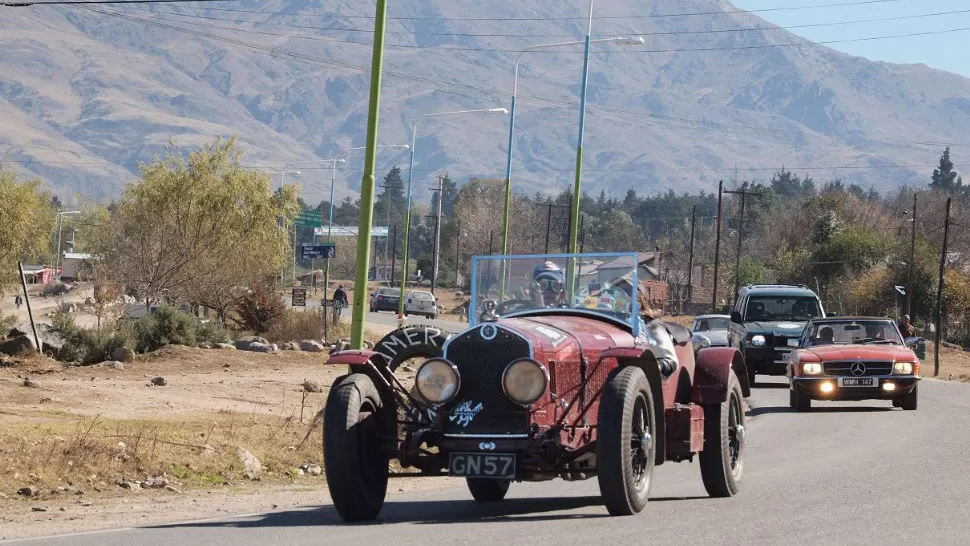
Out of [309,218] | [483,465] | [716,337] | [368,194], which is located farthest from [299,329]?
[483,465]

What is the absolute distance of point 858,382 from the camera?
77.3 ft

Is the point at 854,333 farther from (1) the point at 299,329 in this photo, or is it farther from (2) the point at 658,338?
(1) the point at 299,329

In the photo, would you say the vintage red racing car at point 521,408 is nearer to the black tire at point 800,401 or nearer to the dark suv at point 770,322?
the black tire at point 800,401

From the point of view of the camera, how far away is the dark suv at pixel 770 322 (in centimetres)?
3072

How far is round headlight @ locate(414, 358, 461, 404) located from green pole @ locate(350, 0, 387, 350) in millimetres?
7252

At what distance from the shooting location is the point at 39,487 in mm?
13266

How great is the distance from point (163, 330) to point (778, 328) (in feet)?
50.9

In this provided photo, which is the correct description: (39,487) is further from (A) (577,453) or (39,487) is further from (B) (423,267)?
(B) (423,267)

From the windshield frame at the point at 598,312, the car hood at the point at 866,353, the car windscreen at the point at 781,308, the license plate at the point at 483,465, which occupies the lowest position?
the license plate at the point at 483,465

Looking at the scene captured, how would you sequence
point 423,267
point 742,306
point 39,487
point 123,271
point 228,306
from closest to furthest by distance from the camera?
point 39,487
point 742,306
point 123,271
point 228,306
point 423,267

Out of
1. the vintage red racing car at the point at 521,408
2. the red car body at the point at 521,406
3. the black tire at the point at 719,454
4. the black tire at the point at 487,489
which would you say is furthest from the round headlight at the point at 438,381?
the black tire at the point at 719,454

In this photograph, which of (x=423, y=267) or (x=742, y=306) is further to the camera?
(x=423, y=267)

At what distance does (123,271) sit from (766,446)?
31.4 m

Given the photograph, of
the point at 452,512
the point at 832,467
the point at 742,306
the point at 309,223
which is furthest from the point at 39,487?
the point at 309,223
